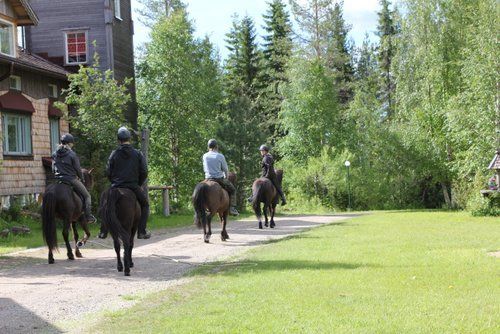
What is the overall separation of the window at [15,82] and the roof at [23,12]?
2.28 meters

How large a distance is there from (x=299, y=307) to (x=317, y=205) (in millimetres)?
31900

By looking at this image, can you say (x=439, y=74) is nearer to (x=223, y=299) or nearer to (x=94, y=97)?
(x=94, y=97)

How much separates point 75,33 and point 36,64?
4.93 meters

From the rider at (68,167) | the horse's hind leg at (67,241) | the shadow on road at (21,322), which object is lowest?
the shadow on road at (21,322)

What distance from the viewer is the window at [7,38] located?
2497 centimetres

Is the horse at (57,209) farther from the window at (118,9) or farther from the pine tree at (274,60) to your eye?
the pine tree at (274,60)

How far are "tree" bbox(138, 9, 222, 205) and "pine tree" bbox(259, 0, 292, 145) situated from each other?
1228 cm

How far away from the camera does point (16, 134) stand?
25625 mm

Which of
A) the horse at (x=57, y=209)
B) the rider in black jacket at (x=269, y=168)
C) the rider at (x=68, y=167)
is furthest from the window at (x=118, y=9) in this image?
the horse at (x=57, y=209)

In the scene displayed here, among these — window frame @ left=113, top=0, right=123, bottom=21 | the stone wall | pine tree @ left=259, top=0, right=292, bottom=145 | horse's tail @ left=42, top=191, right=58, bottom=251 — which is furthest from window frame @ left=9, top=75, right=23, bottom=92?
pine tree @ left=259, top=0, right=292, bottom=145

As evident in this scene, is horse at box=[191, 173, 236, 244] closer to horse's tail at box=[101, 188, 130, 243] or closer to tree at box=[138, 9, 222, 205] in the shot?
horse's tail at box=[101, 188, 130, 243]

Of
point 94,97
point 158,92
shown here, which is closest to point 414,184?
point 158,92

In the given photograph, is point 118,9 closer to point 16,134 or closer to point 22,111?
point 22,111

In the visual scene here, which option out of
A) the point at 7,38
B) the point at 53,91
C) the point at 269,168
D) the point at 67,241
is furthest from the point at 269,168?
the point at 7,38
